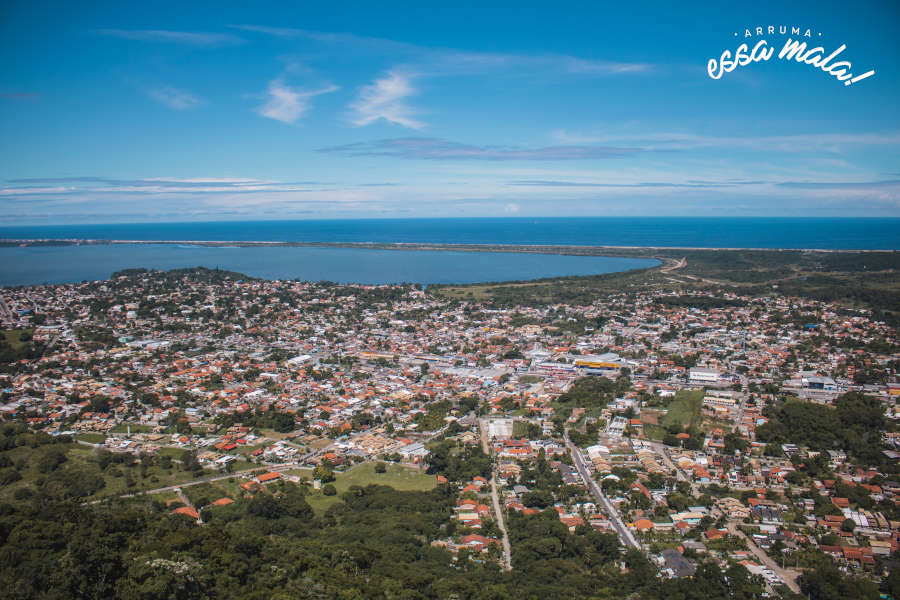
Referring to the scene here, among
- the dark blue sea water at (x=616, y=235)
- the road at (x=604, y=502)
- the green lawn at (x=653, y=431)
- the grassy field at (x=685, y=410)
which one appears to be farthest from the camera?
the dark blue sea water at (x=616, y=235)

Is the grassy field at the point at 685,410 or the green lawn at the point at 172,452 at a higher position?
the grassy field at the point at 685,410

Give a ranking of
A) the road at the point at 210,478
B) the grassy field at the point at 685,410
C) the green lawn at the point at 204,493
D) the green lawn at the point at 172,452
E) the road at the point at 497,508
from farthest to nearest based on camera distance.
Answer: the grassy field at the point at 685,410, the green lawn at the point at 172,452, the road at the point at 210,478, the green lawn at the point at 204,493, the road at the point at 497,508

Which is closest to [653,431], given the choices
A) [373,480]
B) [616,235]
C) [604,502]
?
[604,502]

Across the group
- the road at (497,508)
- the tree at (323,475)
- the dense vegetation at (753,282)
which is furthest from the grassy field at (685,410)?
the dense vegetation at (753,282)

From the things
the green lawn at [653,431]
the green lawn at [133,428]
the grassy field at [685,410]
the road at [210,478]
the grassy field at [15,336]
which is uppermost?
the grassy field at [15,336]

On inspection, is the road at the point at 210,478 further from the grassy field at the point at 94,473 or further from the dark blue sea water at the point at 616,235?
the dark blue sea water at the point at 616,235

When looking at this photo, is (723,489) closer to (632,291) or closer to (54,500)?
(54,500)

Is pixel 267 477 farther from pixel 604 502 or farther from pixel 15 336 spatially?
pixel 15 336

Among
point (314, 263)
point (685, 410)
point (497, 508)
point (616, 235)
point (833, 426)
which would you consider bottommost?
point (497, 508)
